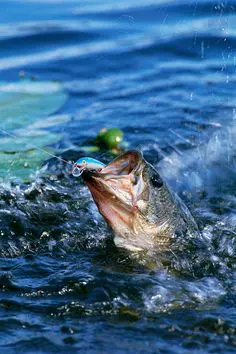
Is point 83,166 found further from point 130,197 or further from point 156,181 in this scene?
point 156,181

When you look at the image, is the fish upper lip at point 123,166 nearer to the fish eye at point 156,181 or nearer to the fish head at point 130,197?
the fish head at point 130,197

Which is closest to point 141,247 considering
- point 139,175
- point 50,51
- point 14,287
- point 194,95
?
point 139,175

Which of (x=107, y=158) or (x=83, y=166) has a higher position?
(x=83, y=166)

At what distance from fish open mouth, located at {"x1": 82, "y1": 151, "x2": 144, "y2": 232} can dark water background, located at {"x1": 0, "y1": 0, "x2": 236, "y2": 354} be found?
0.36m

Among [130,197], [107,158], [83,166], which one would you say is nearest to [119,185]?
[130,197]

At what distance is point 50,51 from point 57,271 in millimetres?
5292

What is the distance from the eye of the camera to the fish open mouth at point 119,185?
452 centimetres

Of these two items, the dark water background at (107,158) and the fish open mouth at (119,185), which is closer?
the dark water background at (107,158)

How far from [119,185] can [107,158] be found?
2264mm

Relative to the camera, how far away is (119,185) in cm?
455

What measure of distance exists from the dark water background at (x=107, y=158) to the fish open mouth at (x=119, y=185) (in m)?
0.36

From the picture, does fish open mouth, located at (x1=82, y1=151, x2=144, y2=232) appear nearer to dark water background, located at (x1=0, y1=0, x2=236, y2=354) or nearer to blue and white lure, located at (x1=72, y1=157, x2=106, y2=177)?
blue and white lure, located at (x1=72, y1=157, x2=106, y2=177)

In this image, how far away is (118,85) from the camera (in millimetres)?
8547

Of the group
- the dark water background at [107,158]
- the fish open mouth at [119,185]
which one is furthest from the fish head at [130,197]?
the dark water background at [107,158]
